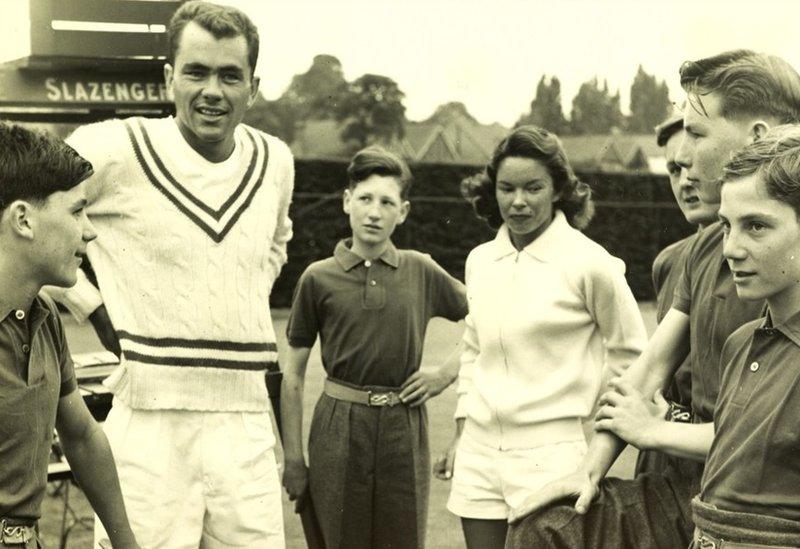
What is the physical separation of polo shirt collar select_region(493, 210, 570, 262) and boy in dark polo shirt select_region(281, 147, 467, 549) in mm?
682

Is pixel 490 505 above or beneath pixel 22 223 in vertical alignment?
beneath

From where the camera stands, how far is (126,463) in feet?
11.3

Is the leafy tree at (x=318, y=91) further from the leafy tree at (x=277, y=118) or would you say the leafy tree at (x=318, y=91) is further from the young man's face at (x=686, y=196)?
the young man's face at (x=686, y=196)

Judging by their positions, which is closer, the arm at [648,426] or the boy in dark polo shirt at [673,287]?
the arm at [648,426]

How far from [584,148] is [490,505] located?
2426cm

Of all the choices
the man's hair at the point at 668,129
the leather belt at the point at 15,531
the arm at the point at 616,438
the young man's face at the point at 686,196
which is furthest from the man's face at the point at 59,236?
the man's hair at the point at 668,129

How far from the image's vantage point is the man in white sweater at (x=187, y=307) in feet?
11.3

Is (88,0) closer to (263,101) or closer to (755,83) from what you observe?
(755,83)

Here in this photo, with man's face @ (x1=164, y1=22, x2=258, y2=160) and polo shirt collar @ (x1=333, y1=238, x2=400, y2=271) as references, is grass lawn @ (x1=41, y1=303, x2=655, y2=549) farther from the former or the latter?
man's face @ (x1=164, y1=22, x2=258, y2=160)

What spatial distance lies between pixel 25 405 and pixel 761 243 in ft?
5.63

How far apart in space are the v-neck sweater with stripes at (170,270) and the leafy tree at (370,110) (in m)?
21.1

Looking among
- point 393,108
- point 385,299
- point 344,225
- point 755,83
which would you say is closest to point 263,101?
point 393,108

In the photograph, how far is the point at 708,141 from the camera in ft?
10.0

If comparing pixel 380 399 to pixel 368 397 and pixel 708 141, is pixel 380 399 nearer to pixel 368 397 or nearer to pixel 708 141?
pixel 368 397
